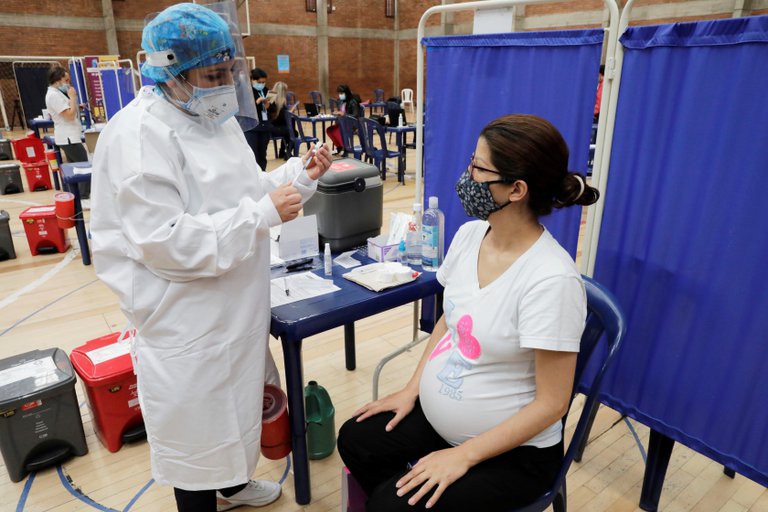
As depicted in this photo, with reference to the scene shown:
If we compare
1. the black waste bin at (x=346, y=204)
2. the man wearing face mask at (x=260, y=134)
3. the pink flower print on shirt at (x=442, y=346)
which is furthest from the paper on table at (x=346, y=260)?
the man wearing face mask at (x=260, y=134)

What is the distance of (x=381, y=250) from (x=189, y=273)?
90 cm

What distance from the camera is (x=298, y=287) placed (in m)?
1.84

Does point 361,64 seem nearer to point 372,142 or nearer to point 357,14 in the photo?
point 357,14

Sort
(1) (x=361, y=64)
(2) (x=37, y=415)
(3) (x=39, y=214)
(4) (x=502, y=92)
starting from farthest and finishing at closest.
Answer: (1) (x=361, y=64) → (3) (x=39, y=214) → (2) (x=37, y=415) → (4) (x=502, y=92)

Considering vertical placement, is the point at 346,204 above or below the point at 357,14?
below

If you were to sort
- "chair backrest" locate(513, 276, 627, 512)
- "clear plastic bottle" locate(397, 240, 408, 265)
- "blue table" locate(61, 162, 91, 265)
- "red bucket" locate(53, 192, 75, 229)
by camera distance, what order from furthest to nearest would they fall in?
1. "red bucket" locate(53, 192, 75, 229)
2. "blue table" locate(61, 162, 91, 265)
3. "clear plastic bottle" locate(397, 240, 408, 265)
4. "chair backrest" locate(513, 276, 627, 512)

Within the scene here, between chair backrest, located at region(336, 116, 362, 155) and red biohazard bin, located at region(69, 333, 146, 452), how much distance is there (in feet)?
17.4

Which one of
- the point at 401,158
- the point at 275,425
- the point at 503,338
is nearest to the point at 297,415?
the point at 275,425

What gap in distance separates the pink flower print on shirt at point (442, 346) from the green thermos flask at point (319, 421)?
733 millimetres

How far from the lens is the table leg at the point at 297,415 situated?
167cm

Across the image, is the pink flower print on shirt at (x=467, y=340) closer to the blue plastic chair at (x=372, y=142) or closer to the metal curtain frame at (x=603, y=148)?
the metal curtain frame at (x=603, y=148)

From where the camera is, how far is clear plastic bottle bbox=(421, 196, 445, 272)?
197 cm

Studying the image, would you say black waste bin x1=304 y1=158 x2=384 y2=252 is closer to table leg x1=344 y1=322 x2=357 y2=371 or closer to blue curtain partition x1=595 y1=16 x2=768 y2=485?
table leg x1=344 y1=322 x2=357 y2=371

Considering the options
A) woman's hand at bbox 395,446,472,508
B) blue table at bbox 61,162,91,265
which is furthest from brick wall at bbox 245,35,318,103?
woman's hand at bbox 395,446,472,508
